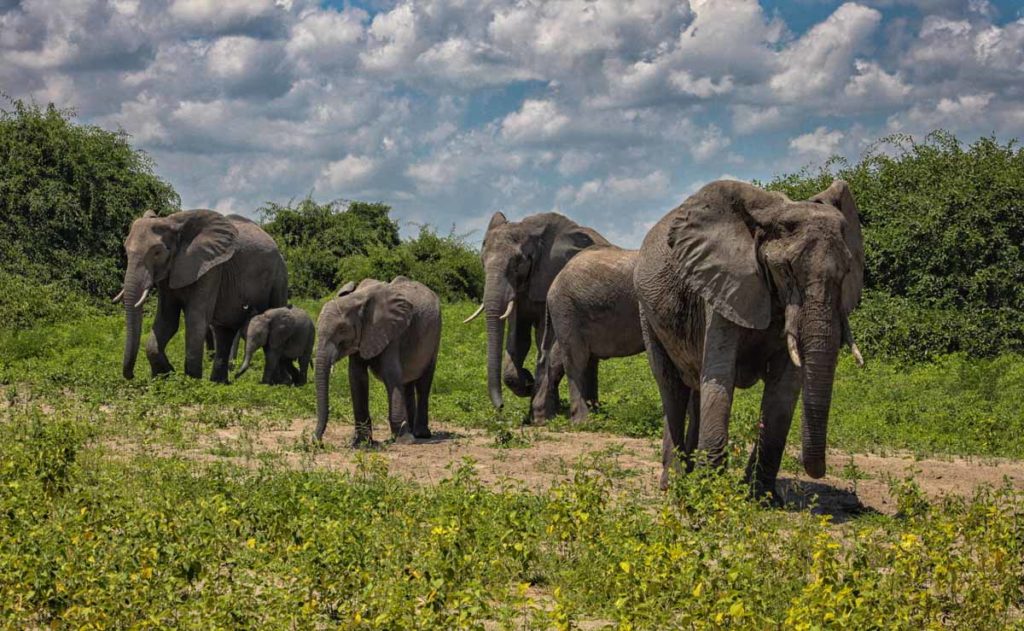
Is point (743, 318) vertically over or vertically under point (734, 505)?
over

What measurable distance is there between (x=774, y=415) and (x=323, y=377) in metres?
4.71

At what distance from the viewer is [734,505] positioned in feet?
24.0

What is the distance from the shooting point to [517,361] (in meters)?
16.6

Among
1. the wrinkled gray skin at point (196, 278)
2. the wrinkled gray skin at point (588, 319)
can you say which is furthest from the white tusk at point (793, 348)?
the wrinkled gray skin at point (196, 278)

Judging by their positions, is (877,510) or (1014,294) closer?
(877,510)

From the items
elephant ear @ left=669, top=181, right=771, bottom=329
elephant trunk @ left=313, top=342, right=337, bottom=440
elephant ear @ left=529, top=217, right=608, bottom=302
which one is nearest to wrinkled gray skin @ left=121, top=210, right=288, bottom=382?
elephant ear @ left=529, top=217, right=608, bottom=302

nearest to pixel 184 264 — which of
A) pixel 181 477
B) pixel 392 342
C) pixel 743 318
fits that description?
pixel 392 342

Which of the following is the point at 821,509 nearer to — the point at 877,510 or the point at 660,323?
the point at 877,510

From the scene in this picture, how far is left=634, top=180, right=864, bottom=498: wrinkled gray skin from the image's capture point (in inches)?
333

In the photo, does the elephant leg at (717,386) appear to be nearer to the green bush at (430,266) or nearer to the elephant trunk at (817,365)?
the elephant trunk at (817,365)

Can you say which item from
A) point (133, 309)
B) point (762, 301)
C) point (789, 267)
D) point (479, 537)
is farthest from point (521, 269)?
point (479, 537)

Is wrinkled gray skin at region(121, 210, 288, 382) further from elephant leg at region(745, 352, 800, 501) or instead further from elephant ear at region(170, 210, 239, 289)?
elephant leg at region(745, 352, 800, 501)

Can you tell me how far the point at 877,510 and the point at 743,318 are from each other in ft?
6.44

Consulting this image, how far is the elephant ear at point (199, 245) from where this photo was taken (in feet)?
58.4
